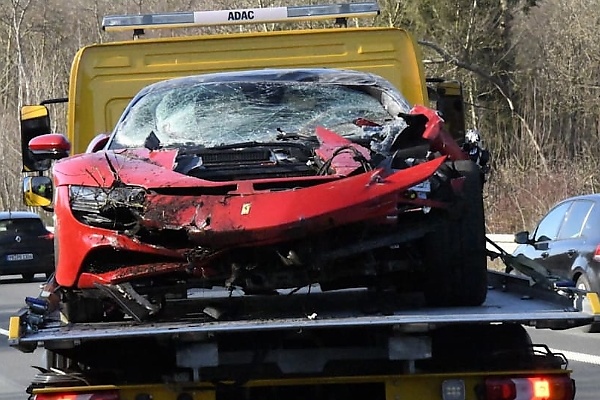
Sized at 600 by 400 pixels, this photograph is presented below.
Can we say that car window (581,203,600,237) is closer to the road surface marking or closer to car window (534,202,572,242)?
car window (534,202,572,242)

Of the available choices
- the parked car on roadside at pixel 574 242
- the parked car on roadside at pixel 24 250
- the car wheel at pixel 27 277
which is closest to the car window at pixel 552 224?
the parked car on roadside at pixel 574 242

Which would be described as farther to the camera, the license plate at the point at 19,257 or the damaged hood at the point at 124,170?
the license plate at the point at 19,257

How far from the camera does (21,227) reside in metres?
26.3

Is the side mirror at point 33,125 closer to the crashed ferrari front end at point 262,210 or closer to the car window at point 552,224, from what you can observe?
the crashed ferrari front end at point 262,210

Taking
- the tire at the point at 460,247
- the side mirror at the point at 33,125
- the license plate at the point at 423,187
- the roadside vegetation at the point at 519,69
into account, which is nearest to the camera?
the license plate at the point at 423,187

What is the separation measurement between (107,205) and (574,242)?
912 centimetres

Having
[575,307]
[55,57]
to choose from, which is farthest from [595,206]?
[55,57]

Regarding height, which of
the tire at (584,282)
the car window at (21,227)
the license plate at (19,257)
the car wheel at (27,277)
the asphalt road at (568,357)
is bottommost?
the car wheel at (27,277)

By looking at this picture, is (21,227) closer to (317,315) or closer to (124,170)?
(124,170)

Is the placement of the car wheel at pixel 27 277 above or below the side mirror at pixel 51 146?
below

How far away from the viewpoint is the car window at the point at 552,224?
14789 mm

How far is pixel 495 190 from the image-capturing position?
34.5 meters

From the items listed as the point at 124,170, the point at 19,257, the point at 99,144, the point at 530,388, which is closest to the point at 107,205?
the point at 124,170

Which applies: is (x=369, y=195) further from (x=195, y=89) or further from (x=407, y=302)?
(x=195, y=89)
